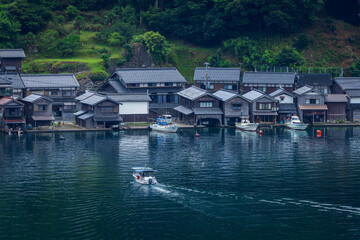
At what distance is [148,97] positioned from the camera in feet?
314

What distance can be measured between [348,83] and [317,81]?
5190 millimetres

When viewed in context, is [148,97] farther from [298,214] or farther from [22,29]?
[298,214]

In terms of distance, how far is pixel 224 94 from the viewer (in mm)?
98500

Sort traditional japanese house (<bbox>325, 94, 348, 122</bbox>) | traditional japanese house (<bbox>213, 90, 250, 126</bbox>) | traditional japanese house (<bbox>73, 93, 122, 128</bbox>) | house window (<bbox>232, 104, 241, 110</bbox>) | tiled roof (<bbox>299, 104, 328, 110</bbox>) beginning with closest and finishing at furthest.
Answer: traditional japanese house (<bbox>73, 93, 122, 128</bbox>), traditional japanese house (<bbox>213, 90, 250, 126</bbox>), house window (<bbox>232, 104, 241, 110</bbox>), tiled roof (<bbox>299, 104, 328, 110</bbox>), traditional japanese house (<bbox>325, 94, 348, 122</bbox>)

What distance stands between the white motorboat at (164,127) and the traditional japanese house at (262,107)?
45.5ft

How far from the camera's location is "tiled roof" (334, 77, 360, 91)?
100938 millimetres

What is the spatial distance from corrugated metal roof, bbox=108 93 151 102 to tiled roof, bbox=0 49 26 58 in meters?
17.6

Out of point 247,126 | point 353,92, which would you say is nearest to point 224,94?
point 247,126

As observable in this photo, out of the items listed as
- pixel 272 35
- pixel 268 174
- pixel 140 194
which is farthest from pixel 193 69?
pixel 140 194

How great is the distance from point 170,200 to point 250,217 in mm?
7649

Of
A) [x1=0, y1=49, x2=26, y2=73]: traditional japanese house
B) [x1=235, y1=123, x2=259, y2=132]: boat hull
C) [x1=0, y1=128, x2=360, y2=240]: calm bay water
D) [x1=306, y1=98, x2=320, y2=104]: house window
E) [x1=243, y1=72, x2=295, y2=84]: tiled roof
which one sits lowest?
[x1=0, y1=128, x2=360, y2=240]: calm bay water

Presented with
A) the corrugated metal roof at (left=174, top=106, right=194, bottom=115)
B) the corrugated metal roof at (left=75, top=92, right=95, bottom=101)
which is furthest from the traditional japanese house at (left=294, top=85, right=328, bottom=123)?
the corrugated metal roof at (left=75, top=92, right=95, bottom=101)

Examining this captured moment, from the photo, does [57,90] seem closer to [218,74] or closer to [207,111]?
[207,111]

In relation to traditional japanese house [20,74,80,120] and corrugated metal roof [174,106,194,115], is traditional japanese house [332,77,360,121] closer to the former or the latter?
corrugated metal roof [174,106,194,115]
